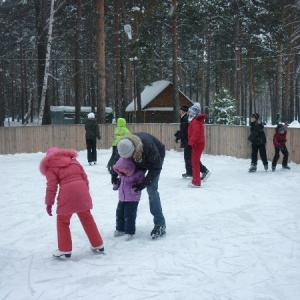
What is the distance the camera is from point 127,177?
4.90 meters

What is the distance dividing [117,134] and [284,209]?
4946mm

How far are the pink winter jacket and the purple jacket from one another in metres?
0.62

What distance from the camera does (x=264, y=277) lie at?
3.93 m

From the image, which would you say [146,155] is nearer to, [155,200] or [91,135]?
[155,200]

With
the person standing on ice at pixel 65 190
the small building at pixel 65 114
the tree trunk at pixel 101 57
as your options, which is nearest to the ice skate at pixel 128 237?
the person standing on ice at pixel 65 190

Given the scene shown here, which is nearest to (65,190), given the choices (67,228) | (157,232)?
(67,228)

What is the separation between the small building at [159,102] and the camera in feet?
93.5

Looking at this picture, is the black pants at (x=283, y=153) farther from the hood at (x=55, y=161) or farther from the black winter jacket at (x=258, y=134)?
the hood at (x=55, y=161)

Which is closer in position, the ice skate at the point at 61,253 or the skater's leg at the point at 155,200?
the ice skate at the point at 61,253

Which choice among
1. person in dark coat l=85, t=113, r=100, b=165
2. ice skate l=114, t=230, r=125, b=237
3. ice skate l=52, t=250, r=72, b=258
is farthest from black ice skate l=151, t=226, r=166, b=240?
person in dark coat l=85, t=113, r=100, b=165

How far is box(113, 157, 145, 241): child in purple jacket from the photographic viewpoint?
15.8ft

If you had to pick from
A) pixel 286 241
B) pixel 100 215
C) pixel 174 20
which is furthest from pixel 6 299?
pixel 174 20

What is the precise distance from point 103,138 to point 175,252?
42.9ft

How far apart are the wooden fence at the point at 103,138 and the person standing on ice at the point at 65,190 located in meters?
9.25
